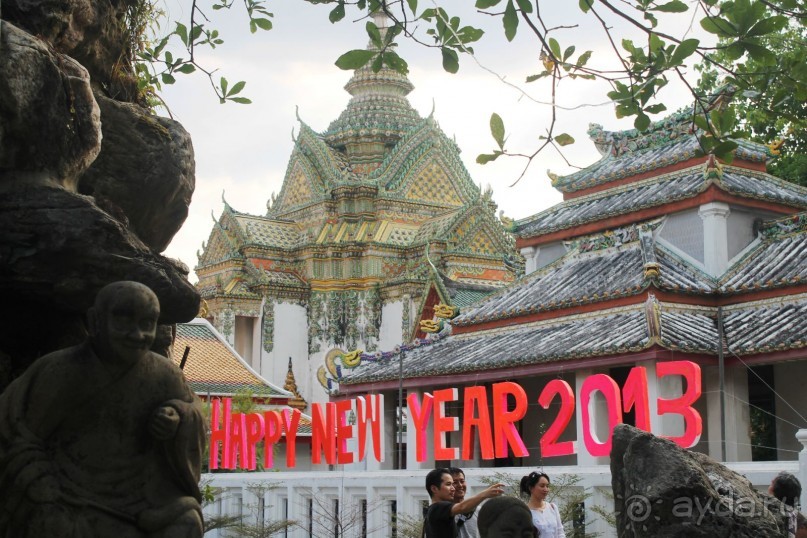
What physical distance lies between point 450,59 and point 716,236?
1449 centimetres

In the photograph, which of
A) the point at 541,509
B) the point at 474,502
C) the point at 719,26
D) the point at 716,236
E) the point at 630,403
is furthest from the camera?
the point at 716,236

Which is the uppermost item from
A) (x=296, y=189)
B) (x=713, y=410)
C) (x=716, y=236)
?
(x=296, y=189)

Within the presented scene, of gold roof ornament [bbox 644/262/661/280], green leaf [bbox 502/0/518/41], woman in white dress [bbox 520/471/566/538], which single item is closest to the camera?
green leaf [bbox 502/0/518/41]

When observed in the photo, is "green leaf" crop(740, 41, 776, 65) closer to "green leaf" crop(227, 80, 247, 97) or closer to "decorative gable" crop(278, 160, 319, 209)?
"green leaf" crop(227, 80, 247, 97)

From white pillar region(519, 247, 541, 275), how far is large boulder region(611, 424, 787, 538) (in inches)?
692

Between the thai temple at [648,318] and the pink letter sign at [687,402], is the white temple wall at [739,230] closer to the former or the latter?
the thai temple at [648,318]

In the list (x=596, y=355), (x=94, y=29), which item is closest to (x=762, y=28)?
(x=94, y=29)

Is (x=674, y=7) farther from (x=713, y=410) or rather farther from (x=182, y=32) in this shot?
(x=713, y=410)

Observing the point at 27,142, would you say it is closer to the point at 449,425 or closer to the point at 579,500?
the point at 579,500

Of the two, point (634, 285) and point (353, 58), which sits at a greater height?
point (634, 285)

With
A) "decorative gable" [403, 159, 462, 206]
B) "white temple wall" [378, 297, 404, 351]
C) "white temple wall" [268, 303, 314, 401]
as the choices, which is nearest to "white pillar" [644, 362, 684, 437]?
"white temple wall" [378, 297, 404, 351]

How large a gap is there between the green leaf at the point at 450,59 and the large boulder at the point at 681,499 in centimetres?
220

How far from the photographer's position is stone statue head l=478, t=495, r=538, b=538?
5.18 metres

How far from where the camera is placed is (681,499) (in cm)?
589
